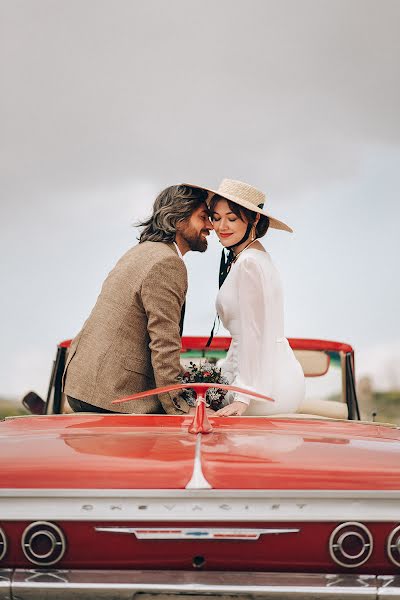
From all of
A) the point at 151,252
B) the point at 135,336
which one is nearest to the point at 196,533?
the point at 135,336

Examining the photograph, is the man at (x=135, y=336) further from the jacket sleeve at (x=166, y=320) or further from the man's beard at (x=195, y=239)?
the man's beard at (x=195, y=239)

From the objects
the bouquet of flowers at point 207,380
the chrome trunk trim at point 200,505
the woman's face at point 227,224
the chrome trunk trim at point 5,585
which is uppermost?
the woman's face at point 227,224

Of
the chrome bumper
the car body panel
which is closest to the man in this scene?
the car body panel

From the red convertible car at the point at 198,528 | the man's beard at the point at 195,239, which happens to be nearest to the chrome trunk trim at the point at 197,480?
the red convertible car at the point at 198,528

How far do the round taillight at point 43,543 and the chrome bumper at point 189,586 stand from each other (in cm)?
4

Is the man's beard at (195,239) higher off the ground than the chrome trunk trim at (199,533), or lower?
higher

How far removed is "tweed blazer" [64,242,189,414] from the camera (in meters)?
3.48

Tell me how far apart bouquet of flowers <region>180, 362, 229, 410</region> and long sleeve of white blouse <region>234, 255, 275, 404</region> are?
0.30ft

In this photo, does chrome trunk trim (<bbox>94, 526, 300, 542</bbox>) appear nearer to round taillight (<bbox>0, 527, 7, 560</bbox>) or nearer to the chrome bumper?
the chrome bumper

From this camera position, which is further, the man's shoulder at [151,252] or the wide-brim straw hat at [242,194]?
the wide-brim straw hat at [242,194]

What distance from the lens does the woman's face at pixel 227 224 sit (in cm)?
397

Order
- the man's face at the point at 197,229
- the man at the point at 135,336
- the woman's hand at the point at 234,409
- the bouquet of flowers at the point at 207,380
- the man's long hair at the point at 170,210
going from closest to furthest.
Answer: the woman's hand at the point at 234,409
the man at the point at 135,336
the bouquet of flowers at the point at 207,380
the man's long hair at the point at 170,210
the man's face at the point at 197,229

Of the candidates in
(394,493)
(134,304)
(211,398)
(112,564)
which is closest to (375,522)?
(394,493)

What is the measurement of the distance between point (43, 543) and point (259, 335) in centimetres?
162
